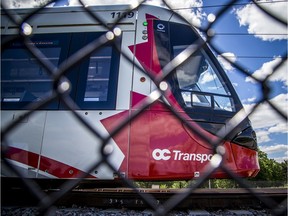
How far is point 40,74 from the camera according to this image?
3525mm

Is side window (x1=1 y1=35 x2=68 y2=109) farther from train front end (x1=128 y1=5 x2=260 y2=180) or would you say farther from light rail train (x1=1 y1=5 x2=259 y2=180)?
train front end (x1=128 y1=5 x2=260 y2=180)

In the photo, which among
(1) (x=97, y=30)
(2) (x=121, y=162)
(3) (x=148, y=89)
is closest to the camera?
(2) (x=121, y=162)

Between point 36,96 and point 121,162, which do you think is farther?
point 36,96

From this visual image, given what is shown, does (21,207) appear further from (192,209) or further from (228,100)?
(228,100)

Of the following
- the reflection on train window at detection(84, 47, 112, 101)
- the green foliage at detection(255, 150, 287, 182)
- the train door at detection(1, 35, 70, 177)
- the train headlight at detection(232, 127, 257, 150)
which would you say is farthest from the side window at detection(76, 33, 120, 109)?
the green foliage at detection(255, 150, 287, 182)

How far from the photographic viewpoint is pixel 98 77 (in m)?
3.51

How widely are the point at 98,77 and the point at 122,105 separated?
0.57 metres

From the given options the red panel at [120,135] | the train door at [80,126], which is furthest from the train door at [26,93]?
the red panel at [120,135]

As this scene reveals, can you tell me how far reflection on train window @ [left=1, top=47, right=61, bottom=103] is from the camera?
3461 millimetres

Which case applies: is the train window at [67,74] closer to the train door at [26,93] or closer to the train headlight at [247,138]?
the train door at [26,93]

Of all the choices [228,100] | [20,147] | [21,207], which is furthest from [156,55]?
[21,207]

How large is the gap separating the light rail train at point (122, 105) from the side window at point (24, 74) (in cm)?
1

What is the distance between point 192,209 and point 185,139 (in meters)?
1.23

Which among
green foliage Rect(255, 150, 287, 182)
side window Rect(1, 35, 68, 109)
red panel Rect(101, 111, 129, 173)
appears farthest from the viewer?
green foliage Rect(255, 150, 287, 182)
